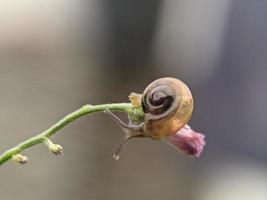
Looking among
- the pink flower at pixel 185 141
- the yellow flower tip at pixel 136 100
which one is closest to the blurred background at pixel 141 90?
the pink flower at pixel 185 141

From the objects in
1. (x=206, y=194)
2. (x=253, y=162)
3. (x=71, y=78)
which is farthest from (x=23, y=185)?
(x=253, y=162)

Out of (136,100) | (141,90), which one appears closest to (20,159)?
(136,100)

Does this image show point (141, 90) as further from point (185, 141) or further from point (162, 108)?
point (162, 108)

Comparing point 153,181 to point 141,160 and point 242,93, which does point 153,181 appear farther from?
point 242,93

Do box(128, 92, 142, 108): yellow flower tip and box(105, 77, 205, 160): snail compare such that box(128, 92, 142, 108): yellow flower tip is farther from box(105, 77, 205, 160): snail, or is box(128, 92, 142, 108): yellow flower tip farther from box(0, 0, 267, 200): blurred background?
box(0, 0, 267, 200): blurred background

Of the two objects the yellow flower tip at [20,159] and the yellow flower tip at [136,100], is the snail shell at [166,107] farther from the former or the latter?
the yellow flower tip at [20,159]
